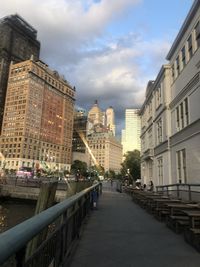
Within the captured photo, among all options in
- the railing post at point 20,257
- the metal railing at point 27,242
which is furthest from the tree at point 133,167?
the railing post at point 20,257

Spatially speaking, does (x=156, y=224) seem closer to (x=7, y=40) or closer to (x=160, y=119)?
(x=160, y=119)

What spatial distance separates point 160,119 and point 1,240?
33.1 m

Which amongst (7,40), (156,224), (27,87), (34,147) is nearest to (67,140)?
(34,147)

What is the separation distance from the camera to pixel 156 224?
1159 centimetres

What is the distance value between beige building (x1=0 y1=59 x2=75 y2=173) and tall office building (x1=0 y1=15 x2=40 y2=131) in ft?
19.5

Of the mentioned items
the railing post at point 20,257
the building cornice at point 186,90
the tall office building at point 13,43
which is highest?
the tall office building at point 13,43

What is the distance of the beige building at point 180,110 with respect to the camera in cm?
2241

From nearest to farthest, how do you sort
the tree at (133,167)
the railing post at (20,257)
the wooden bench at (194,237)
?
1. the railing post at (20,257)
2. the wooden bench at (194,237)
3. the tree at (133,167)

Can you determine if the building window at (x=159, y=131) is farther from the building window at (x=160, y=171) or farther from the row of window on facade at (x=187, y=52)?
the row of window on facade at (x=187, y=52)

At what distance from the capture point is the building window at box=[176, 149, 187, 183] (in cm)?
2520

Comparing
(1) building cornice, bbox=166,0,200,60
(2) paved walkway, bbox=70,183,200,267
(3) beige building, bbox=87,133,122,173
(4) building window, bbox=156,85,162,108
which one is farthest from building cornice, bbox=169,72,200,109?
(3) beige building, bbox=87,133,122,173

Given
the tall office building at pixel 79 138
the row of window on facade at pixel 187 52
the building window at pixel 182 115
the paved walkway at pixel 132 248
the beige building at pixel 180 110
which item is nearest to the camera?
the paved walkway at pixel 132 248

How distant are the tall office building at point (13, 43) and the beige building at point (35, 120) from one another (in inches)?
234

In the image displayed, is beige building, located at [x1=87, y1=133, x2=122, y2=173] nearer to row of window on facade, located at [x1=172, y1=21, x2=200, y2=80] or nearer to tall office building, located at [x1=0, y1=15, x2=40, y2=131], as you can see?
tall office building, located at [x1=0, y1=15, x2=40, y2=131]
